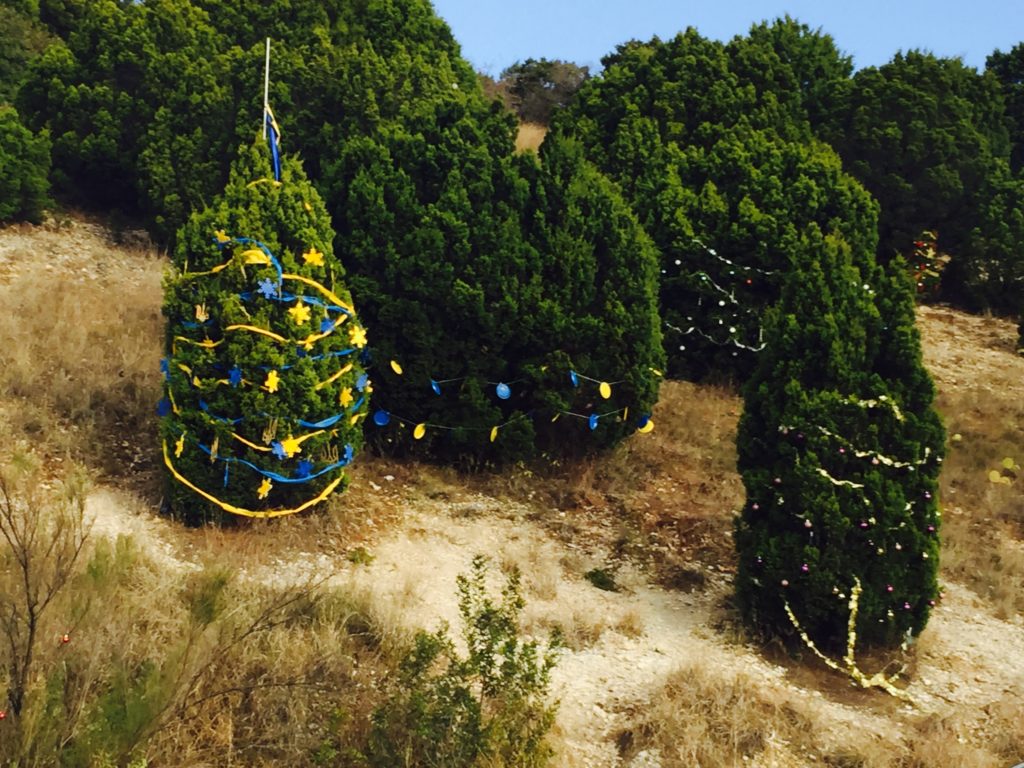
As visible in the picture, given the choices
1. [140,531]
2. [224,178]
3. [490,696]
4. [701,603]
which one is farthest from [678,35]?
[490,696]

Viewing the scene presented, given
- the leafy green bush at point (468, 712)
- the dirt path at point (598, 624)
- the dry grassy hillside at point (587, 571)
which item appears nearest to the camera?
the leafy green bush at point (468, 712)

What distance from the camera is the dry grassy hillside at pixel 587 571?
3750mm

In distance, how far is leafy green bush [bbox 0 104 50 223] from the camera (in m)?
9.29

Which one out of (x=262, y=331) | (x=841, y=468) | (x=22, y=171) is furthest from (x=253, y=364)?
(x=22, y=171)

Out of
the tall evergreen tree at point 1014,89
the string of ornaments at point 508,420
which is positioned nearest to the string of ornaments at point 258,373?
the string of ornaments at point 508,420

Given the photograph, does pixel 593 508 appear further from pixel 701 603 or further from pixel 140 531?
pixel 140 531

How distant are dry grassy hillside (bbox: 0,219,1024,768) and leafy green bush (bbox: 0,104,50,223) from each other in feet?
4.56

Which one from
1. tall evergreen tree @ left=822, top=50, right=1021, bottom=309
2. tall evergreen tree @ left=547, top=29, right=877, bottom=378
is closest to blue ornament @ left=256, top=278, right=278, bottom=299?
tall evergreen tree @ left=547, top=29, right=877, bottom=378

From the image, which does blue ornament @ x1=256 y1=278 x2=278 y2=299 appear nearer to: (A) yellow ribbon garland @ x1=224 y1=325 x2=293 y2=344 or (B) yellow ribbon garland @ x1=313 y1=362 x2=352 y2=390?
(A) yellow ribbon garland @ x1=224 y1=325 x2=293 y2=344

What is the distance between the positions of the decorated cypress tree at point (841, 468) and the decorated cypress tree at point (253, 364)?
2.23m

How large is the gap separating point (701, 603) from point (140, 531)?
9.58 ft

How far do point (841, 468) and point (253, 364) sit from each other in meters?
2.91

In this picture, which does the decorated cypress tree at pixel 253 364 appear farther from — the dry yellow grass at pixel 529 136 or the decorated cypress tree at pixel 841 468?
the dry yellow grass at pixel 529 136

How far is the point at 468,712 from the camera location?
336 centimetres
